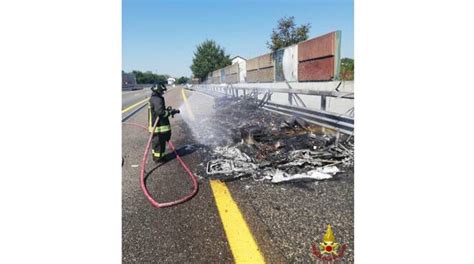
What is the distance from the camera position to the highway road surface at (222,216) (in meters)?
1.47

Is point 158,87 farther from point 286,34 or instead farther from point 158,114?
point 286,34

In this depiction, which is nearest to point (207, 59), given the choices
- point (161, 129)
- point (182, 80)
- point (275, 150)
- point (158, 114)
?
point (182, 80)

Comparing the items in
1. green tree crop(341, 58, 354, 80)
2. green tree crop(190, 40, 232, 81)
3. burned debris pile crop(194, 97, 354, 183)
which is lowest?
burned debris pile crop(194, 97, 354, 183)

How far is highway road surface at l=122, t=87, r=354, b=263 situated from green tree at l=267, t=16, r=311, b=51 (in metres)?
0.78

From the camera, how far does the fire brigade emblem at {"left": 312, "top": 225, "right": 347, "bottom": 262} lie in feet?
4.75

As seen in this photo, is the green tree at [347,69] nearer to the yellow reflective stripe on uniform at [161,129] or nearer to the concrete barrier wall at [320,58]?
the concrete barrier wall at [320,58]

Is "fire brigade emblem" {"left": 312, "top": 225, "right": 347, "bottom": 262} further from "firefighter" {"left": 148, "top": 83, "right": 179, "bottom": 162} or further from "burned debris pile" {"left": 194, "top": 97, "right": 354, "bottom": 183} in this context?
"firefighter" {"left": 148, "top": 83, "right": 179, "bottom": 162}

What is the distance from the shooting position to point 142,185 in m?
1.99

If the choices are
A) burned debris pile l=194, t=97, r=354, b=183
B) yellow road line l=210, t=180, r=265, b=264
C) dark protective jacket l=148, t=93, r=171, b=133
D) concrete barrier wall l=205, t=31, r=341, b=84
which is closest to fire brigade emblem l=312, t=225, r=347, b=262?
yellow road line l=210, t=180, r=265, b=264

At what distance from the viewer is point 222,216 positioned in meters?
1.78

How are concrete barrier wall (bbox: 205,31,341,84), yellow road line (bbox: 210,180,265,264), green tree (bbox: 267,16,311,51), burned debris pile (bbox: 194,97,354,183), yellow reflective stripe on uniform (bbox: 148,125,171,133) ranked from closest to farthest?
yellow road line (bbox: 210,180,265,264), green tree (bbox: 267,16,311,51), concrete barrier wall (bbox: 205,31,341,84), yellow reflective stripe on uniform (bbox: 148,125,171,133), burned debris pile (bbox: 194,97,354,183)
